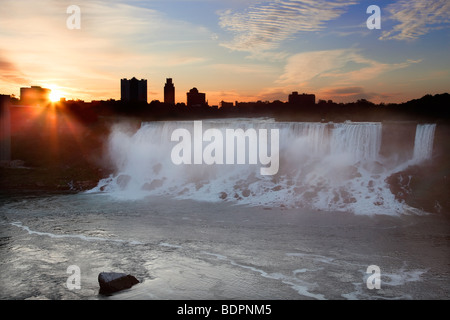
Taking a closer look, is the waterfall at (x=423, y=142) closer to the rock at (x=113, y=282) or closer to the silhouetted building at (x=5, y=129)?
the rock at (x=113, y=282)

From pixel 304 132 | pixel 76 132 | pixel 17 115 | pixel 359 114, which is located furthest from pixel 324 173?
pixel 17 115

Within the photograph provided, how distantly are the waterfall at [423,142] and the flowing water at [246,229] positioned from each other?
3.4 inches

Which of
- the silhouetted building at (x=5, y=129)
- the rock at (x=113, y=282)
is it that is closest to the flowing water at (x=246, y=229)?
the rock at (x=113, y=282)

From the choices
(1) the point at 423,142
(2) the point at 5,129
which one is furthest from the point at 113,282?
(2) the point at 5,129

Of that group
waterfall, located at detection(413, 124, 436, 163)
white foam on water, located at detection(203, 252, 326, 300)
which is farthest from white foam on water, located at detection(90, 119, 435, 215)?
white foam on water, located at detection(203, 252, 326, 300)

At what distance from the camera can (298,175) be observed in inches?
1417

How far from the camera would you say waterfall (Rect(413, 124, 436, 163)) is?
113ft

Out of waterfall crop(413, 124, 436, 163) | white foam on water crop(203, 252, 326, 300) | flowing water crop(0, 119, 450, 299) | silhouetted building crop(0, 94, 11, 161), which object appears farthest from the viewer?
silhouetted building crop(0, 94, 11, 161)

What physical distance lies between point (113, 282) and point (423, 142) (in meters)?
30.5

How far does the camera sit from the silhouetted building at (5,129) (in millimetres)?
49688

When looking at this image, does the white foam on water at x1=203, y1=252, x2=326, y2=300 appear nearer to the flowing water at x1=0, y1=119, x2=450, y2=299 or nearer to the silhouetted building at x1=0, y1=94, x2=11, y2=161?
the flowing water at x1=0, y1=119, x2=450, y2=299

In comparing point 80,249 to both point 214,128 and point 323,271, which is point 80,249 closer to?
point 323,271

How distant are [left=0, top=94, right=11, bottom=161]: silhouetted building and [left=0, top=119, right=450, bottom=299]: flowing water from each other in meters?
15.2

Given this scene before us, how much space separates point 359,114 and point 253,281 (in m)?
47.6
